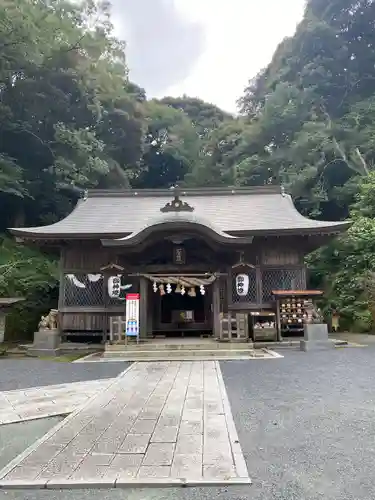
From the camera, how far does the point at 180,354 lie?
9.95m

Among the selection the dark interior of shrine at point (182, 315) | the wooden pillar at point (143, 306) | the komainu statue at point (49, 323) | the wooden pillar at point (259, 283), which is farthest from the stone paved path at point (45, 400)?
the dark interior of shrine at point (182, 315)

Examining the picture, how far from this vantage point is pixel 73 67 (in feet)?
71.9

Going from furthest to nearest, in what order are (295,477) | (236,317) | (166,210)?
(166,210) < (236,317) < (295,477)

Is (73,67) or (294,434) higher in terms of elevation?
(73,67)

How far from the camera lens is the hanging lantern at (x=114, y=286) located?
38.6ft

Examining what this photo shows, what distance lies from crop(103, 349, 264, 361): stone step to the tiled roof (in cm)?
362

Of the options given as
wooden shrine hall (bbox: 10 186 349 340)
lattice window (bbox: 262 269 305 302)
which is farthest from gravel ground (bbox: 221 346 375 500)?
lattice window (bbox: 262 269 305 302)

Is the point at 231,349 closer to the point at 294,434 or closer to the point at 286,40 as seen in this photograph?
the point at 294,434

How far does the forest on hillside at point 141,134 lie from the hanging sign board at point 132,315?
244 inches

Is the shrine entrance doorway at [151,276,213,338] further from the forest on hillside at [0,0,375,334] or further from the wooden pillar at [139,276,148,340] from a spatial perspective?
the forest on hillside at [0,0,375,334]

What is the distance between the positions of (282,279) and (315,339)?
261cm

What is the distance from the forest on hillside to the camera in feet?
52.9

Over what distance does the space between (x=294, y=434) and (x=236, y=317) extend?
23.5 feet

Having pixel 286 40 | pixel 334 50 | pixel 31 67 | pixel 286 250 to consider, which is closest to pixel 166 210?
pixel 286 250
